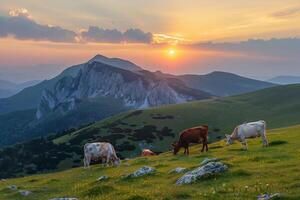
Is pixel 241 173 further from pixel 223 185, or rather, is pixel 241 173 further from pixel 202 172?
pixel 223 185

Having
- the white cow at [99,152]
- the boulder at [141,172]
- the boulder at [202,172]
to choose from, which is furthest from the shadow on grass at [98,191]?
the white cow at [99,152]

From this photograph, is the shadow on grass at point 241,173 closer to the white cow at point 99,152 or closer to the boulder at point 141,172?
the boulder at point 141,172

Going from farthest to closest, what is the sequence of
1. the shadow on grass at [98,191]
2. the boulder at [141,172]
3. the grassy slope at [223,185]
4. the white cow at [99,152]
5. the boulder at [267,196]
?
the white cow at [99,152] < the boulder at [141,172] < the shadow on grass at [98,191] < the grassy slope at [223,185] < the boulder at [267,196]

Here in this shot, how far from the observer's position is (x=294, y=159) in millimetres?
27578

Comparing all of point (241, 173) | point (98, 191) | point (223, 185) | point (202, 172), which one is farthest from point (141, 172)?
point (223, 185)

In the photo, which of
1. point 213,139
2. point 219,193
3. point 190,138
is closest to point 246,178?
point 219,193

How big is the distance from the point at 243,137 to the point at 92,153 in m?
14.8

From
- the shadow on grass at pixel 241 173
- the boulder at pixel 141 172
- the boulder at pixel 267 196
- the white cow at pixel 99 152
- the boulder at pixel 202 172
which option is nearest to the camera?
the boulder at pixel 267 196

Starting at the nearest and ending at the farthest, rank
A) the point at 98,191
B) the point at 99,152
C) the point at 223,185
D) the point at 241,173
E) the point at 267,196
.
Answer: the point at 267,196 → the point at 223,185 → the point at 98,191 → the point at 241,173 → the point at 99,152

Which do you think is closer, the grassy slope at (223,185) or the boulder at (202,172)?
the grassy slope at (223,185)

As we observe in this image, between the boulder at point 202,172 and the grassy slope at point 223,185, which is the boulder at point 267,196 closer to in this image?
the grassy slope at point 223,185

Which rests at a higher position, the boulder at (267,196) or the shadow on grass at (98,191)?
the boulder at (267,196)

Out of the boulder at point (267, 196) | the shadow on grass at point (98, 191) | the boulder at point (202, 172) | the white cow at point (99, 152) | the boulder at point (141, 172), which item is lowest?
the white cow at point (99, 152)

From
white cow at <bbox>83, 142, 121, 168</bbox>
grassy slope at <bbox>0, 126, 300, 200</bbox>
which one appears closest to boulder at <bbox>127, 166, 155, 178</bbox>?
grassy slope at <bbox>0, 126, 300, 200</bbox>
